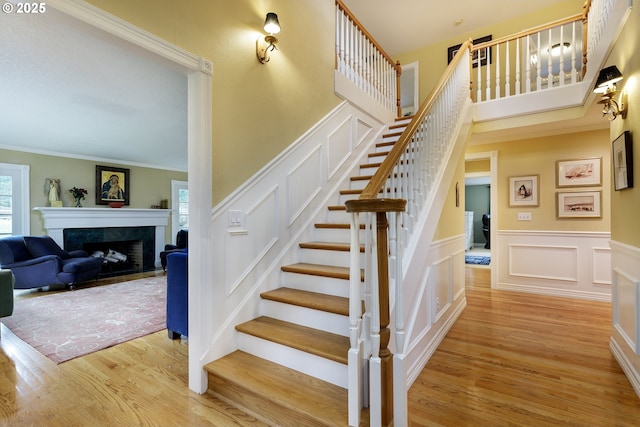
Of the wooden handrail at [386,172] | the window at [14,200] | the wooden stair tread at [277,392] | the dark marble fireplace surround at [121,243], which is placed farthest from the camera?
the dark marble fireplace surround at [121,243]

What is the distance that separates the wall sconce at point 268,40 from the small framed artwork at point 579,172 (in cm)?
431

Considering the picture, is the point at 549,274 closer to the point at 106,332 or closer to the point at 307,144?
the point at 307,144

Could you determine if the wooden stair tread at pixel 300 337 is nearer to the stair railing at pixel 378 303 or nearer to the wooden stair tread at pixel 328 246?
the stair railing at pixel 378 303

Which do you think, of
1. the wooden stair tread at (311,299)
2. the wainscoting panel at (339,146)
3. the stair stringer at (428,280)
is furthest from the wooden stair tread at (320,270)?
the wainscoting panel at (339,146)

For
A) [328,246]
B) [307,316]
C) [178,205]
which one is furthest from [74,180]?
[307,316]

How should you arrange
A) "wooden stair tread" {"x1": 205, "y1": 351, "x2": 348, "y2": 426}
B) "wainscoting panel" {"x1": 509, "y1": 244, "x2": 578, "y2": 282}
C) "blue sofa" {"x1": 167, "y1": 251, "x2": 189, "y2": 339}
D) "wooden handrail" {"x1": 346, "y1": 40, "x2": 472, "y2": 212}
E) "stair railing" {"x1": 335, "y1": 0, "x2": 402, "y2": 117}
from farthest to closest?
"wainscoting panel" {"x1": 509, "y1": 244, "x2": 578, "y2": 282}, "stair railing" {"x1": 335, "y1": 0, "x2": 402, "y2": 117}, "blue sofa" {"x1": 167, "y1": 251, "x2": 189, "y2": 339}, "wooden stair tread" {"x1": 205, "y1": 351, "x2": 348, "y2": 426}, "wooden handrail" {"x1": 346, "y1": 40, "x2": 472, "y2": 212}

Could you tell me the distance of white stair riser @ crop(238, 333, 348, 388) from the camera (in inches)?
67.4

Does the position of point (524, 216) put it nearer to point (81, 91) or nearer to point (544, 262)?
point (544, 262)

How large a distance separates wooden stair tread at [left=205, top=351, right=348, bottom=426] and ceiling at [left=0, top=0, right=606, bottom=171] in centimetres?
194

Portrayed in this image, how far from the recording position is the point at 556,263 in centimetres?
427

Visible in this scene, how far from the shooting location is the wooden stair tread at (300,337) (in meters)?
1.72

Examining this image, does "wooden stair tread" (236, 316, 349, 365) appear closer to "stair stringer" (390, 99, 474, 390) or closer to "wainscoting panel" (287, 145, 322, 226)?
"stair stringer" (390, 99, 474, 390)

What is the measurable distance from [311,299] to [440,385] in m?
1.06

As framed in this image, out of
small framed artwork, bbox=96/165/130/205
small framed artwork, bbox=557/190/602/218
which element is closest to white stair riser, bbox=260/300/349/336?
small framed artwork, bbox=557/190/602/218
